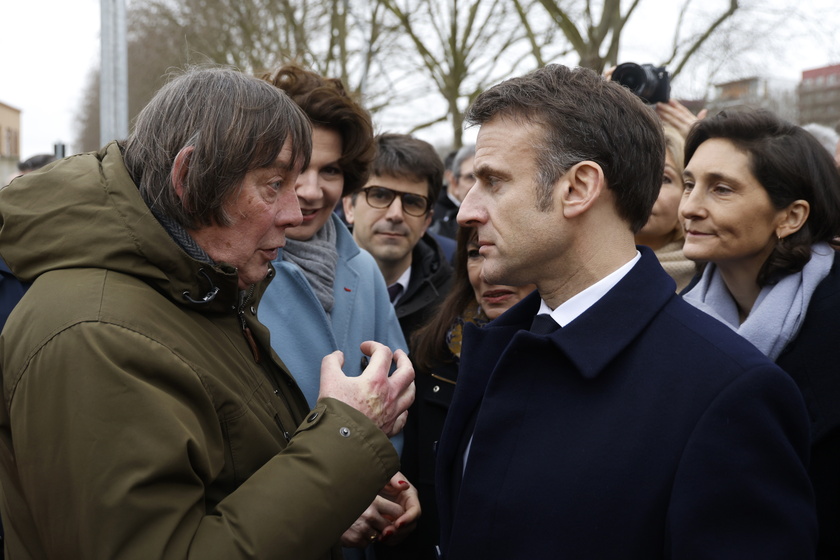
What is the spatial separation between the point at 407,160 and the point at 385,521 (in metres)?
2.06

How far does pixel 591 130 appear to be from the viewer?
188cm

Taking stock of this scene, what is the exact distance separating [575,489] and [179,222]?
106 cm

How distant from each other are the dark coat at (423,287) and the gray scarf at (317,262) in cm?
111

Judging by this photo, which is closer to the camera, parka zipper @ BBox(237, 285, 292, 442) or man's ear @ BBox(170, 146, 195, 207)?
man's ear @ BBox(170, 146, 195, 207)

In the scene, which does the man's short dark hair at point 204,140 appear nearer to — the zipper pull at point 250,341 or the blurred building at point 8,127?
the zipper pull at point 250,341

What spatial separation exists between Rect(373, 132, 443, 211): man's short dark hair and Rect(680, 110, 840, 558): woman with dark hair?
1.55m

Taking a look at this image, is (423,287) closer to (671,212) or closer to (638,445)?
(671,212)

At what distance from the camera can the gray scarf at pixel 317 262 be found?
109 inches

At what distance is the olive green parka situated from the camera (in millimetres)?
1506

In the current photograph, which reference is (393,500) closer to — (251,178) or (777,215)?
(251,178)

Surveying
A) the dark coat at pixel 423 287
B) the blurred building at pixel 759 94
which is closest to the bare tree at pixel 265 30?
the blurred building at pixel 759 94

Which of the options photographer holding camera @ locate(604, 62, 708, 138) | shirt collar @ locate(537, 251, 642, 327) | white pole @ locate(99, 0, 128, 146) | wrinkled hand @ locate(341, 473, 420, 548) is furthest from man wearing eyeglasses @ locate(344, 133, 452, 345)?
white pole @ locate(99, 0, 128, 146)

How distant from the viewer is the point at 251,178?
1.90 metres

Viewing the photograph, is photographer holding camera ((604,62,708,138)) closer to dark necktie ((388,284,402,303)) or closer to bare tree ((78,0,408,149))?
dark necktie ((388,284,402,303))
